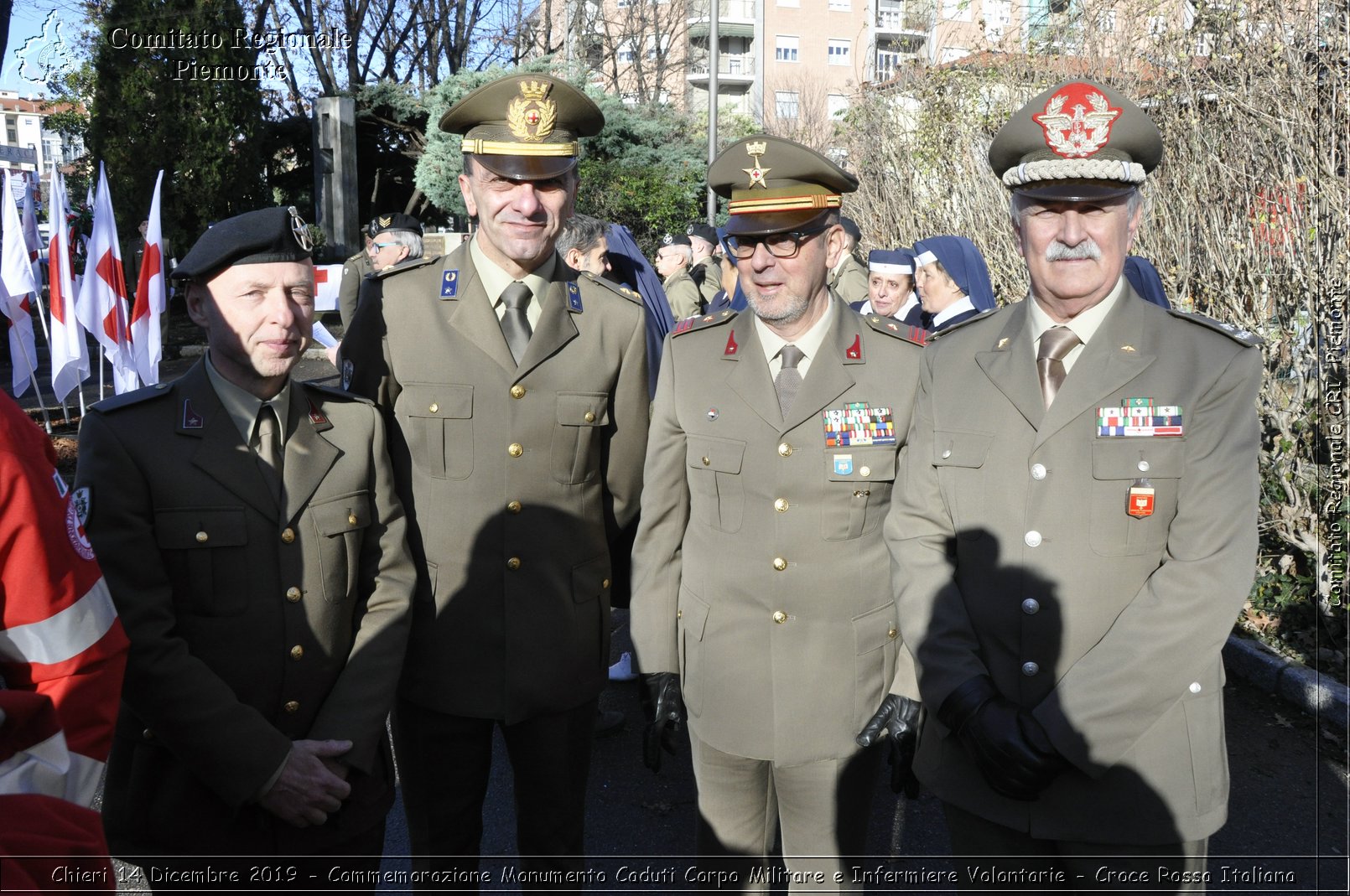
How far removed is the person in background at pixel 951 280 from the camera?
5.46 meters

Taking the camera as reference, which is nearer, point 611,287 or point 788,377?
point 788,377

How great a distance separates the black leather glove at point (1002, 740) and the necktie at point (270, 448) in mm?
1496

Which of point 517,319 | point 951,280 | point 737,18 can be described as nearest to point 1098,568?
point 517,319

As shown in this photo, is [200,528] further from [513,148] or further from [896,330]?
[896,330]

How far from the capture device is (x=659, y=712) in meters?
2.74

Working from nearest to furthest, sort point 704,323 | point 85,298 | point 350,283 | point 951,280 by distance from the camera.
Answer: point 704,323, point 951,280, point 350,283, point 85,298

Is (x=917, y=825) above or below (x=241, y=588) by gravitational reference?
below

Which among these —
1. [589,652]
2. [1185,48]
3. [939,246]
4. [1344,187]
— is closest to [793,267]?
[589,652]

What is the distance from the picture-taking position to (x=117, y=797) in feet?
7.45

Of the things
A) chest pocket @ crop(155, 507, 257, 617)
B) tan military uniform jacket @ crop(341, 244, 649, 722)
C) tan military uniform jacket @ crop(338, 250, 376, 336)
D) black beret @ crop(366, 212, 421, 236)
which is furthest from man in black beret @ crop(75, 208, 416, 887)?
black beret @ crop(366, 212, 421, 236)

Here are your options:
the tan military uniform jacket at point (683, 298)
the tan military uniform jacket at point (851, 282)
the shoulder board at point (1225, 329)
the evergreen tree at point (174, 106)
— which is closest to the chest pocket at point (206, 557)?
the shoulder board at point (1225, 329)

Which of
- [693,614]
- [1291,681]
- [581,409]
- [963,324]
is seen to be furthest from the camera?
[1291,681]

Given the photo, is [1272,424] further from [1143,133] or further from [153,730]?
[153,730]

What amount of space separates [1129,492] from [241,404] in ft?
6.15
